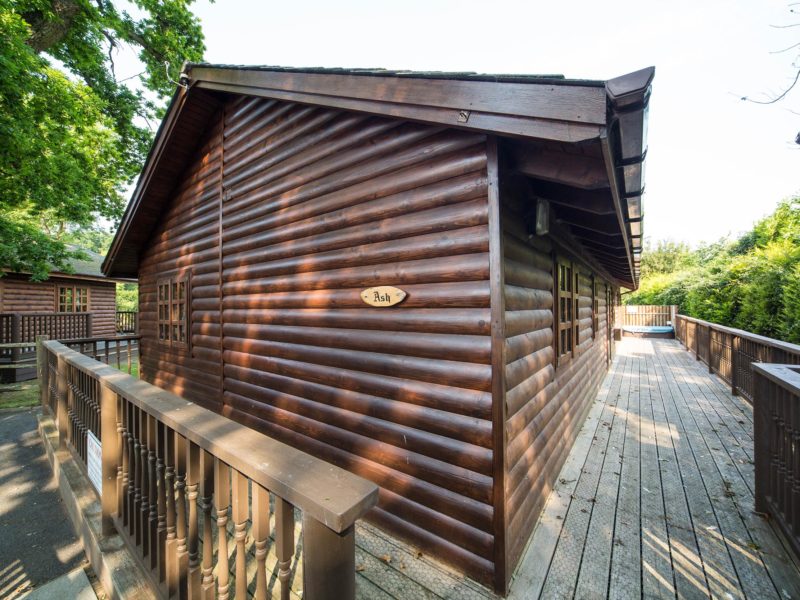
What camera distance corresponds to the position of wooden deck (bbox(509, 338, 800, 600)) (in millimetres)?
1931

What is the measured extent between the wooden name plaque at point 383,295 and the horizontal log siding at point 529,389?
0.76 meters

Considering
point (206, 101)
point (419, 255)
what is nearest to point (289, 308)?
point (419, 255)

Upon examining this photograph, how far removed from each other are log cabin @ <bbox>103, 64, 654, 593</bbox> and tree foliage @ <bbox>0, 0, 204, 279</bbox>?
588cm

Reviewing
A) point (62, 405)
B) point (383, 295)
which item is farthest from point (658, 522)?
point (62, 405)

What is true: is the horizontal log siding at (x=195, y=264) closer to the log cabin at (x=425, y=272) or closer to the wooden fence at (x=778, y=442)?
the log cabin at (x=425, y=272)

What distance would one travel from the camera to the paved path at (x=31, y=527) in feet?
7.10

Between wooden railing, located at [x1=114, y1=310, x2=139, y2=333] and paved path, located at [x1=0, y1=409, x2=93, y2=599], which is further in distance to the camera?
wooden railing, located at [x1=114, y1=310, x2=139, y2=333]

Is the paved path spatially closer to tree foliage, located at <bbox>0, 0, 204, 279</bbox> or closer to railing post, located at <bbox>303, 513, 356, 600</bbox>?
railing post, located at <bbox>303, 513, 356, 600</bbox>

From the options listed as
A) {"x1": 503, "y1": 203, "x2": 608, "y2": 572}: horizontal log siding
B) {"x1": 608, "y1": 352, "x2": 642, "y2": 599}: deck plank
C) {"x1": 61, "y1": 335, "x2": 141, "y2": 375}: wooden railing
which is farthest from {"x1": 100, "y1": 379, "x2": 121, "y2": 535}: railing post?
{"x1": 608, "y1": 352, "x2": 642, "y2": 599}: deck plank

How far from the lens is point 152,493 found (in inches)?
66.4

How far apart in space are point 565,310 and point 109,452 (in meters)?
4.26

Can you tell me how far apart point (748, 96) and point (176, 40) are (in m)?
14.2

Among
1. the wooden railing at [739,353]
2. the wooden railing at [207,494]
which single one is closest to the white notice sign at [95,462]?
the wooden railing at [207,494]

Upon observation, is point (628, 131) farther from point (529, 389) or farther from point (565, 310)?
point (565, 310)
